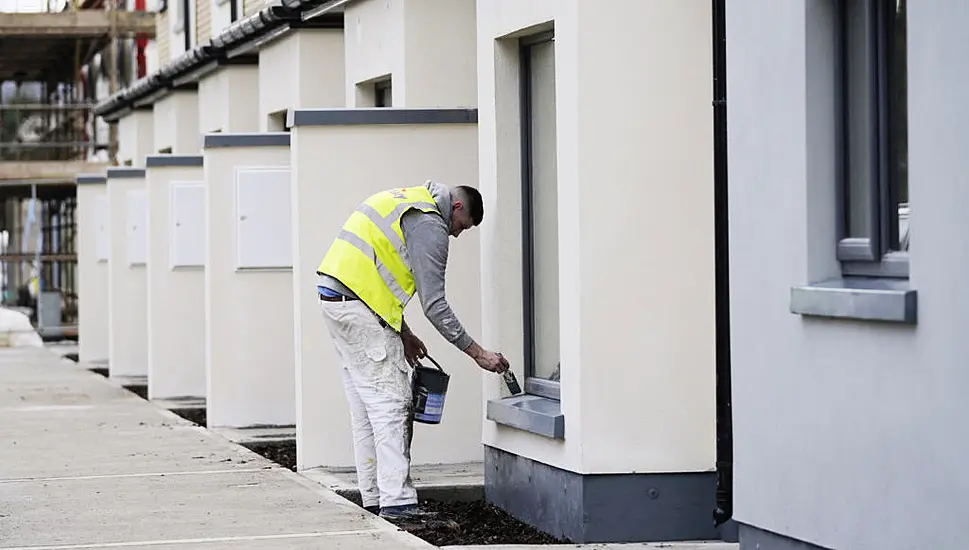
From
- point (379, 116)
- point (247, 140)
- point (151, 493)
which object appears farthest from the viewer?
point (247, 140)

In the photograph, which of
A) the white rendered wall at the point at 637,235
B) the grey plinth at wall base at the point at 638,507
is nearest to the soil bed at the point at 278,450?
the grey plinth at wall base at the point at 638,507

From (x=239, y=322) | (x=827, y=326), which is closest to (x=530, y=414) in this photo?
(x=827, y=326)

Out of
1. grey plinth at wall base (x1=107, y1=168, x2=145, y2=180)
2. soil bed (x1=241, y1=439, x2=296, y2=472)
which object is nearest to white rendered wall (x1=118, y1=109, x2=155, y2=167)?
grey plinth at wall base (x1=107, y1=168, x2=145, y2=180)

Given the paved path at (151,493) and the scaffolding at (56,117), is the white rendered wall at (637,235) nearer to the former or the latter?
the paved path at (151,493)

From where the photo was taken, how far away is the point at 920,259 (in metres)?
5.55

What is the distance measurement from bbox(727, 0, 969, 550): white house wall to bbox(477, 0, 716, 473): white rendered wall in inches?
50.9

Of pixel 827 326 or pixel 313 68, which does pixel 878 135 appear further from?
pixel 313 68

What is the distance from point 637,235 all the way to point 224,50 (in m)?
9.97

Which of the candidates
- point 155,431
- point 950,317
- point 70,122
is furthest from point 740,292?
point 70,122

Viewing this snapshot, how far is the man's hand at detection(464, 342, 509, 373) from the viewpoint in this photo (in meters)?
8.78

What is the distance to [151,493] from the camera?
31.9 feet

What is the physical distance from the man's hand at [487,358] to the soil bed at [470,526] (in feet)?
2.64

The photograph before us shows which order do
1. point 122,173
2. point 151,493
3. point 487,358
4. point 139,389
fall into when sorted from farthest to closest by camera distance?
point 122,173
point 139,389
point 151,493
point 487,358

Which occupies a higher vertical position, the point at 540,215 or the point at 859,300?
the point at 540,215
